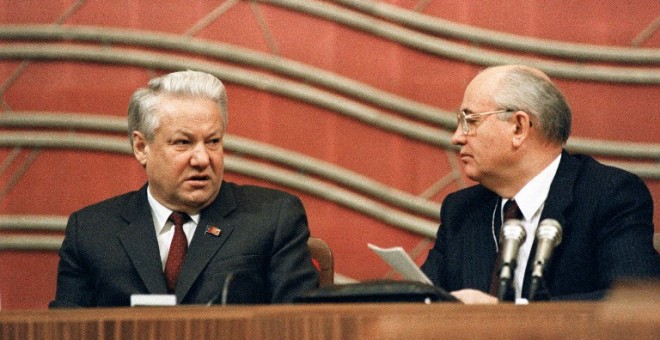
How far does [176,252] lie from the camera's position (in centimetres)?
304

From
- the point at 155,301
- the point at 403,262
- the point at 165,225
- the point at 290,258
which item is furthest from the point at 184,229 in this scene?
the point at 155,301

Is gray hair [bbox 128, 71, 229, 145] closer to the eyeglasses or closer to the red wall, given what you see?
the eyeglasses

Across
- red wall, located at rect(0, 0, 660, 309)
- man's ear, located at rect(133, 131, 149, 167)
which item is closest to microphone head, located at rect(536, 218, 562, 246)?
man's ear, located at rect(133, 131, 149, 167)

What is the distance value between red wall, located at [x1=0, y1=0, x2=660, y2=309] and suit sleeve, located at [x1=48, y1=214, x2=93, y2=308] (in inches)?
40.1

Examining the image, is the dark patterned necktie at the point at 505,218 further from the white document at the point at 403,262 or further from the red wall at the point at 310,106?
the red wall at the point at 310,106

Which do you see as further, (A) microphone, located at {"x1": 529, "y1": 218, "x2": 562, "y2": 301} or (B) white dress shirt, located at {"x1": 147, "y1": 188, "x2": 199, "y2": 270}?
(B) white dress shirt, located at {"x1": 147, "y1": 188, "x2": 199, "y2": 270}

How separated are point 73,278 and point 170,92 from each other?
606 millimetres

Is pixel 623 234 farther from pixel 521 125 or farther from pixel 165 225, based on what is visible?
pixel 165 225

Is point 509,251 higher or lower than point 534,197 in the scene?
lower

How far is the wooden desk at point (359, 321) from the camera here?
5.98ft

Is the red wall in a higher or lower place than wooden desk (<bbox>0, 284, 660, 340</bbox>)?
higher

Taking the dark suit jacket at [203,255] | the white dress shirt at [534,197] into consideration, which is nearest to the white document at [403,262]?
the dark suit jacket at [203,255]

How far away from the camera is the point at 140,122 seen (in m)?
3.17

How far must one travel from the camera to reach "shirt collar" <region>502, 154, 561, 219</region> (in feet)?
10.2
